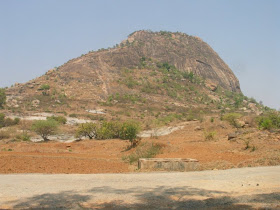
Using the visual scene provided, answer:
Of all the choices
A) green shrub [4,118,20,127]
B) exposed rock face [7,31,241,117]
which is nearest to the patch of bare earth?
green shrub [4,118,20,127]

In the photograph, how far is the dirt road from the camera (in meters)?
6.56

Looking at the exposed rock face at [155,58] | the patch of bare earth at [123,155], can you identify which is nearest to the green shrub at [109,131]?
the patch of bare earth at [123,155]

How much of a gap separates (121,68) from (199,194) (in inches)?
3010

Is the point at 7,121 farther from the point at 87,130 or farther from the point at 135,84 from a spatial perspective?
the point at 135,84

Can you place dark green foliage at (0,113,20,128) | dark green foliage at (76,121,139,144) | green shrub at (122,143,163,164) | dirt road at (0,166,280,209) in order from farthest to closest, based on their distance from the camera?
dark green foliage at (0,113,20,128), dark green foliage at (76,121,139,144), green shrub at (122,143,163,164), dirt road at (0,166,280,209)

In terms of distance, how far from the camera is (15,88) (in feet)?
232

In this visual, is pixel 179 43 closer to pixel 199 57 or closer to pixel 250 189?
pixel 199 57

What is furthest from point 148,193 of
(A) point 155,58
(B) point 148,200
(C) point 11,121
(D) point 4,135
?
(A) point 155,58

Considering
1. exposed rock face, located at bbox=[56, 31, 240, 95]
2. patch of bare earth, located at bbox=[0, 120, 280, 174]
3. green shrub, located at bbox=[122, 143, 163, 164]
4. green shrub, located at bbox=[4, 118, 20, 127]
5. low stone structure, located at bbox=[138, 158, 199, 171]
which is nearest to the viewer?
low stone structure, located at bbox=[138, 158, 199, 171]

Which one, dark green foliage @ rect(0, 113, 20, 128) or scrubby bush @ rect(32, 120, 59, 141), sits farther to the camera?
dark green foliage @ rect(0, 113, 20, 128)

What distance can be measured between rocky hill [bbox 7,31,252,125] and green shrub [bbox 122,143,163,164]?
3026 centimetres

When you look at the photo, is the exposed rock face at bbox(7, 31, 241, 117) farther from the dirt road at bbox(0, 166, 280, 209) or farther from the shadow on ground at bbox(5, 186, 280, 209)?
the shadow on ground at bbox(5, 186, 280, 209)

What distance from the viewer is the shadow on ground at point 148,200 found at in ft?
→ 21.1

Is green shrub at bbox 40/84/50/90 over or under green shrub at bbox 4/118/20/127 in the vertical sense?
over
